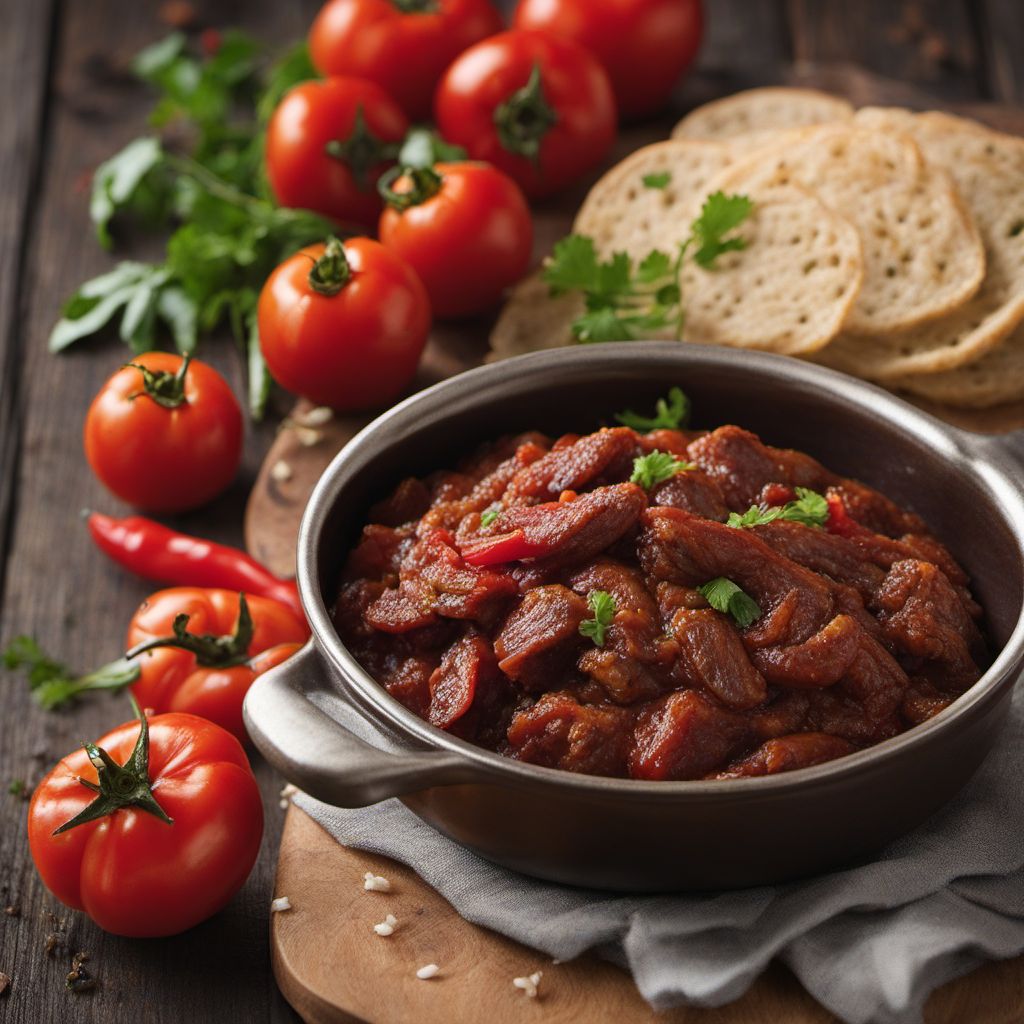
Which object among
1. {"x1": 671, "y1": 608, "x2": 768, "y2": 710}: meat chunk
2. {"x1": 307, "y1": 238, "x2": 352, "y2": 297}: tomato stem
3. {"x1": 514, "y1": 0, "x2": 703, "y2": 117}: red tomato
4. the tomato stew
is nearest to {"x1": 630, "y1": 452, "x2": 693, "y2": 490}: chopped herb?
the tomato stew

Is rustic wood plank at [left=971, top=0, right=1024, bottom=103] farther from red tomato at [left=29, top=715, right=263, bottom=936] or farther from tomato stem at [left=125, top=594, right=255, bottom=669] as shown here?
red tomato at [left=29, top=715, right=263, bottom=936]

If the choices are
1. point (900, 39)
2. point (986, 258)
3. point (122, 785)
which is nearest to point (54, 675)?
point (122, 785)

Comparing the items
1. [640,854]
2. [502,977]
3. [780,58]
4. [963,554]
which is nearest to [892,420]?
[963,554]

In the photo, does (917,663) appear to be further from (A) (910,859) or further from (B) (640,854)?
(B) (640,854)

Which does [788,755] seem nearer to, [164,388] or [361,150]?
[164,388]

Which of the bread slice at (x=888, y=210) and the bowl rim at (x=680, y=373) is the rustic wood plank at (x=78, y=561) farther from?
the bread slice at (x=888, y=210)

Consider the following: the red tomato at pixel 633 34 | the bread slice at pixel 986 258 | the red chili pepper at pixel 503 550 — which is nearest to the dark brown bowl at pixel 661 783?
the red chili pepper at pixel 503 550
